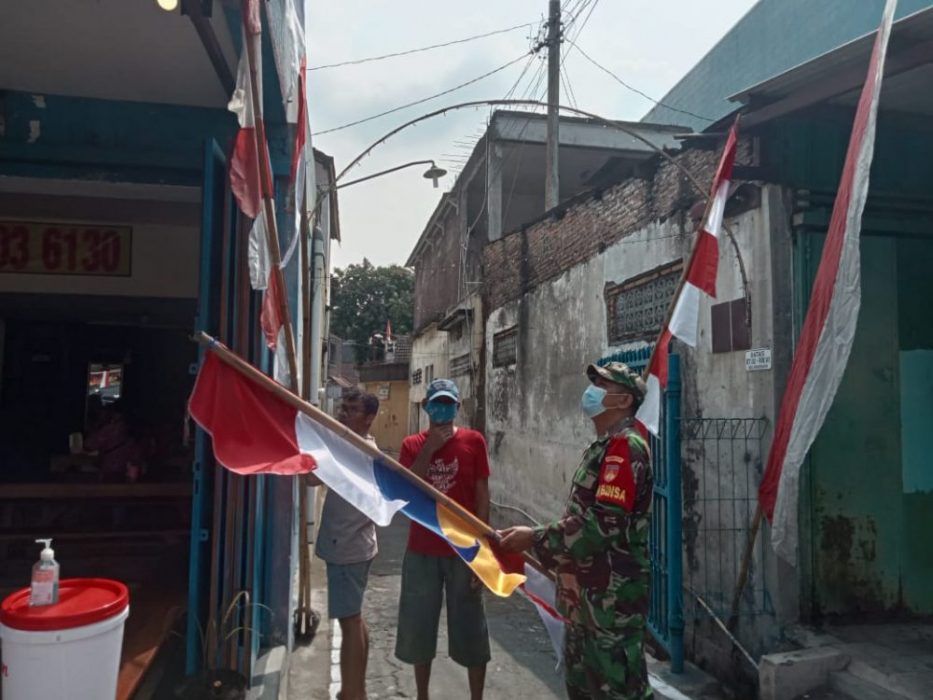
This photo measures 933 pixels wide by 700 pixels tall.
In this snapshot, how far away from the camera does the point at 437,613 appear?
3.79m

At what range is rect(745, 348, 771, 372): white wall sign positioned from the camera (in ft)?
15.6

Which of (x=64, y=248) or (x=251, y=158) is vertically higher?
(x=64, y=248)

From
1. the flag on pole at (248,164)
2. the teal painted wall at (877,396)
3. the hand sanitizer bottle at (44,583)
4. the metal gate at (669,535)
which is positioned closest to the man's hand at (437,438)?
the flag on pole at (248,164)

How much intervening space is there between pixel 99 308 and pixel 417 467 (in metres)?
5.13

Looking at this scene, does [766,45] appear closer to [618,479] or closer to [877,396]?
[877,396]

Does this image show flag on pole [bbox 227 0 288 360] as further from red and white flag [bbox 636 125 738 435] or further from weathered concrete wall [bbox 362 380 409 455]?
weathered concrete wall [bbox 362 380 409 455]

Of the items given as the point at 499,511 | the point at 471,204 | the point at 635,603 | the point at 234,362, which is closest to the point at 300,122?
the point at 234,362

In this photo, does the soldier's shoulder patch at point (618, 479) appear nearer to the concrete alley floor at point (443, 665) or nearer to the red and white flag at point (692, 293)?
the red and white flag at point (692, 293)

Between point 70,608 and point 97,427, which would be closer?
point 70,608

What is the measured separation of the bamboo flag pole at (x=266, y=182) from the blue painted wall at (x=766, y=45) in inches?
440

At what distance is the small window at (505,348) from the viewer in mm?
10844

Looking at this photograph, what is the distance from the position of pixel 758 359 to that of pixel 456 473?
2.37 meters

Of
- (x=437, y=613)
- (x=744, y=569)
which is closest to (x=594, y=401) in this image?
(x=437, y=613)

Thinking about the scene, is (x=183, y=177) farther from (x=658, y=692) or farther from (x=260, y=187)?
(x=658, y=692)
